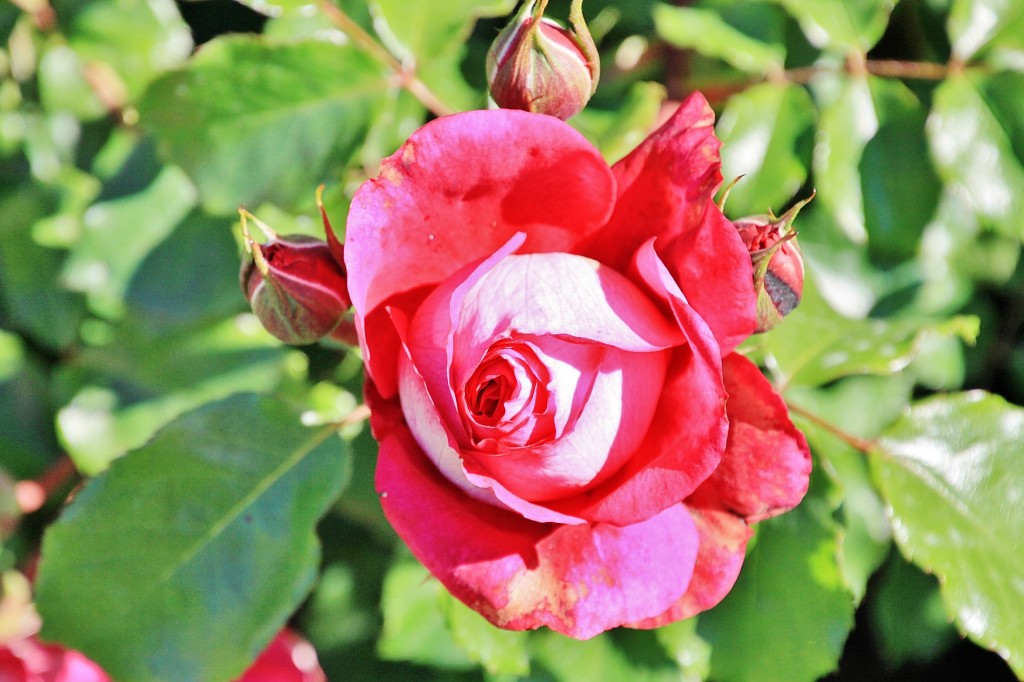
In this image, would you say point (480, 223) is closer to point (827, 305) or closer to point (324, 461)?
point (324, 461)

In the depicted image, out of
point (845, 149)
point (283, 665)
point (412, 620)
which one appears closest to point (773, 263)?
point (845, 149)

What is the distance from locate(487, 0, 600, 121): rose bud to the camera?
64 centimetres

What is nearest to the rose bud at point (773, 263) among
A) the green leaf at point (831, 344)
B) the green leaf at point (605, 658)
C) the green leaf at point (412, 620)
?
the green leaf at point (831, 344)

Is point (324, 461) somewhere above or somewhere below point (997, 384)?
above

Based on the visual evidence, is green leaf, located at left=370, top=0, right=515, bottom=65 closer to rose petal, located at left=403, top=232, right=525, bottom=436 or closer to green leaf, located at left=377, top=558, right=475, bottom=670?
rose petal, located at left=403, top=232, right=525, bottom=436

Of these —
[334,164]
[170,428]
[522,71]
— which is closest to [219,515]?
[170,428]

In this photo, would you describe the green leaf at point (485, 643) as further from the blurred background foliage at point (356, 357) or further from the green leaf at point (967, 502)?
the green leaf at point (967, 502)

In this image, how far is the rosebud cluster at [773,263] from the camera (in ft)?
1.92

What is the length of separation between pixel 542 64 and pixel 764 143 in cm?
44

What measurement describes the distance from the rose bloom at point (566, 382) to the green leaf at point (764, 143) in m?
0.41

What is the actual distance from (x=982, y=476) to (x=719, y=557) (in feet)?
1.21

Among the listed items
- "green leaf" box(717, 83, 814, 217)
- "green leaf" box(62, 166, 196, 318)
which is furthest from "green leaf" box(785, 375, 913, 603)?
"green leaf" box(62, 166, 196, 318)

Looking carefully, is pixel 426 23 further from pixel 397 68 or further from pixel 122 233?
pixel 122 233

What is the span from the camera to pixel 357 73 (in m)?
0.94
